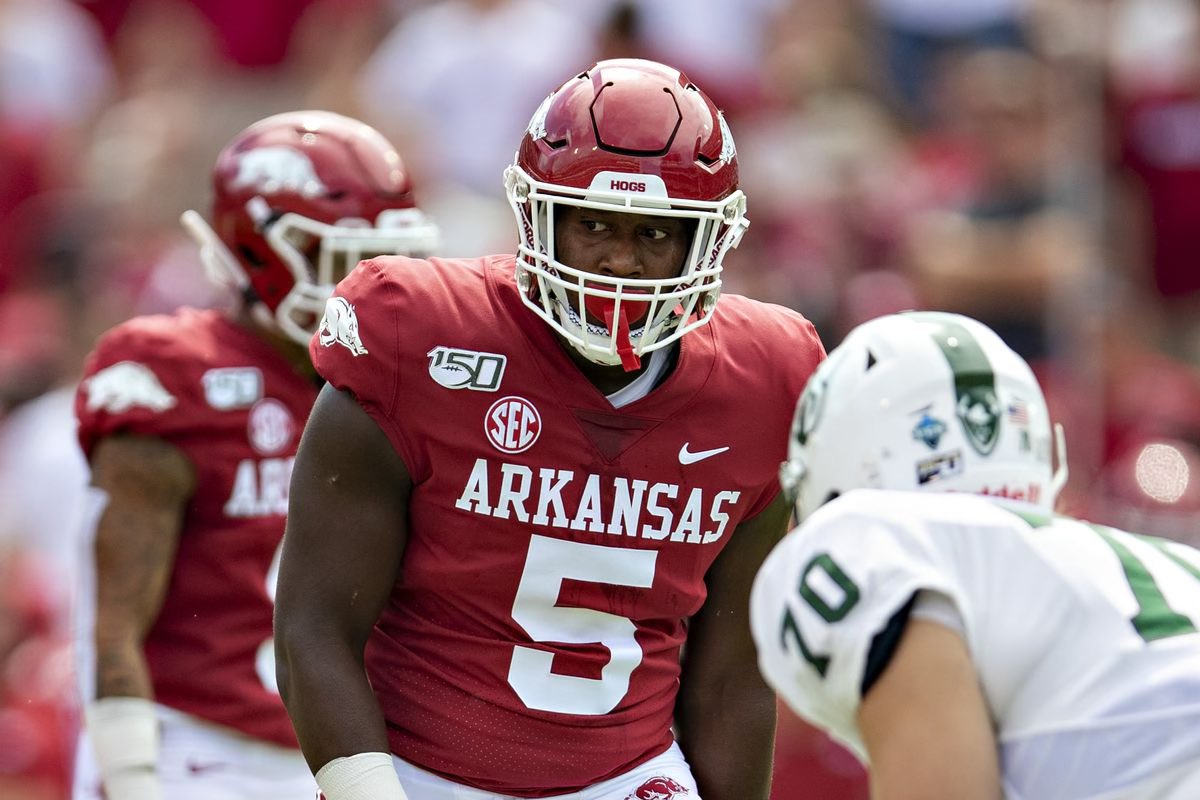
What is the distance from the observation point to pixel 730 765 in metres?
3.28

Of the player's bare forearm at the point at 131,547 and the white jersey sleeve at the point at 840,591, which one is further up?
the white jersey sleeve at the point at 840,591

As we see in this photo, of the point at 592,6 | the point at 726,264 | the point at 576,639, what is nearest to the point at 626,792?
the point at 576,639

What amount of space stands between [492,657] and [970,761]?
1079 millimetres

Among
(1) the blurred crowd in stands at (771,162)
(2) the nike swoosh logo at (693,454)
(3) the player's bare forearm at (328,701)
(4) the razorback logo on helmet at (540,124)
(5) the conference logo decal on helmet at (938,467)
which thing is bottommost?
(1) the blurred crowd in stands at (771,162)

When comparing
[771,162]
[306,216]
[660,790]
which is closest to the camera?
[660,790]

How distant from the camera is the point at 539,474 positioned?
3010 mm

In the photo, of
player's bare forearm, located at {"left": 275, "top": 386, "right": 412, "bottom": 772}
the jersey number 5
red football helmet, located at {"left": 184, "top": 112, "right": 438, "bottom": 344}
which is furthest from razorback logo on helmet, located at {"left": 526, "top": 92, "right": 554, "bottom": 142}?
red football helmet, located at {"left": 184, "top": 112, "right": 438, "bottom": 344}

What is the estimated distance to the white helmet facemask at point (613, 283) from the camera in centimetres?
298

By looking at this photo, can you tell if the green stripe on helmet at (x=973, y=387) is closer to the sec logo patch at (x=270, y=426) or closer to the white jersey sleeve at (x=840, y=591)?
the white jersey sleeve at (x=840, y=591)

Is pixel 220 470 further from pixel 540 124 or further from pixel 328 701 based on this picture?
pixel 540 124

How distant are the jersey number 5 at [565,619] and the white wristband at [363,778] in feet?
0.85

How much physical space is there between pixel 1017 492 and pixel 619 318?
79cm

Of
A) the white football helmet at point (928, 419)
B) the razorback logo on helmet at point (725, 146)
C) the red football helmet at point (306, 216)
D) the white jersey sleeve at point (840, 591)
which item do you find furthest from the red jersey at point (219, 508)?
the white jersey sleeve at point (840, 591)

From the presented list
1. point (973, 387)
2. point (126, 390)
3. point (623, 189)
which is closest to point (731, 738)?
point (623, 189)
